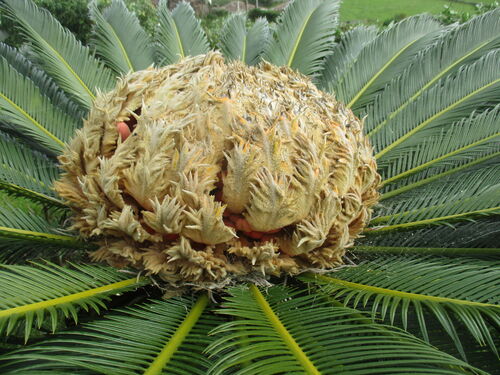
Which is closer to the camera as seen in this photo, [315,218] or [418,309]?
[418,309]

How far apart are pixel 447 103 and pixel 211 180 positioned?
5.28 feet

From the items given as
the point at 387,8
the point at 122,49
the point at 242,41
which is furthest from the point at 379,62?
the point at 387,8

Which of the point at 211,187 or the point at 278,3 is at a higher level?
the point at 278,3

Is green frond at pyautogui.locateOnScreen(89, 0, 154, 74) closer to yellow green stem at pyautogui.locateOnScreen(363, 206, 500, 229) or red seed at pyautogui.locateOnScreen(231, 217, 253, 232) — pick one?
red seed at pyautogui.locateOnScreen(231, 217, 253, 232)

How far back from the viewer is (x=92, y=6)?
3.05 meters

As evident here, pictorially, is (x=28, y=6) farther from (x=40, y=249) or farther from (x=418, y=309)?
(x=418, y=309)

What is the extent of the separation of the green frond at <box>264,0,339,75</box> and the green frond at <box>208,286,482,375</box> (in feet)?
6.44

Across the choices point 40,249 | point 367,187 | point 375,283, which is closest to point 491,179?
point 367,187

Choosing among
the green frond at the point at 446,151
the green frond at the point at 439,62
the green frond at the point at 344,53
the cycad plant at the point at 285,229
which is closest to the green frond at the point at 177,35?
the cycad plant at the point at 285,229

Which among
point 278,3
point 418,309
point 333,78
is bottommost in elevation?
point 418,309

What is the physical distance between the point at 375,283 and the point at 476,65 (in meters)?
1.55

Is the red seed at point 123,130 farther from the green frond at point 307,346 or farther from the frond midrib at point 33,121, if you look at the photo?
the frond midrib at point 33,121

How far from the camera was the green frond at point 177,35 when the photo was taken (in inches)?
125

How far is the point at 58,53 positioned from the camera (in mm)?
2730
